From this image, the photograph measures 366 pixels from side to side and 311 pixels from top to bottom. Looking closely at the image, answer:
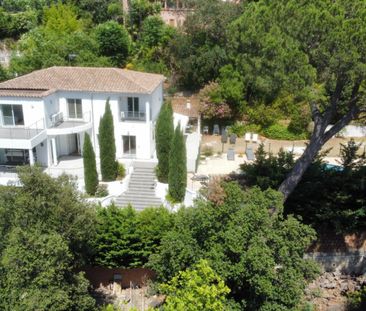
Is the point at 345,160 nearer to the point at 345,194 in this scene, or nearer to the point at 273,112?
the point at 345,194

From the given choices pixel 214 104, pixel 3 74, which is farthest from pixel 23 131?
pixel 214 104

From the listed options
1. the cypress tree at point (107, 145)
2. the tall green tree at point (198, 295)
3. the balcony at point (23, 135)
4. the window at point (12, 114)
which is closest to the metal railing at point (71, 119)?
the balcony at point (23, 135)

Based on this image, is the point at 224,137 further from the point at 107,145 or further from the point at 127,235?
the point at 127,235

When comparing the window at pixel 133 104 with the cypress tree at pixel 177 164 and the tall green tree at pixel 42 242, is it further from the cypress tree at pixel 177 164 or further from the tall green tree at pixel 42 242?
the tall green tree at pixel 42 242

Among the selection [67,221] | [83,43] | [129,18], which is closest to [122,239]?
[67,221]

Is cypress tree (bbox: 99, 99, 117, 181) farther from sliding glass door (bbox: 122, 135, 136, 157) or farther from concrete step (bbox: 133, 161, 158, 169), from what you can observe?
sliding glass door (bbox: 122, 135, 136, 157)
